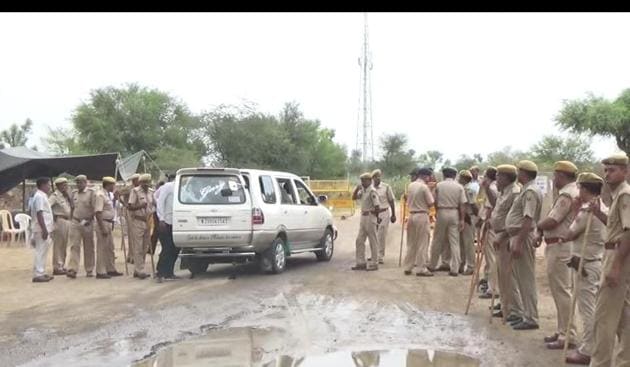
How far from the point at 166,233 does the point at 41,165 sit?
9.90 m

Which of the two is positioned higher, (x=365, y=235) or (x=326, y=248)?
(x=365, y=235)

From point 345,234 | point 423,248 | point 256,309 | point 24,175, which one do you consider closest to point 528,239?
point 256,309

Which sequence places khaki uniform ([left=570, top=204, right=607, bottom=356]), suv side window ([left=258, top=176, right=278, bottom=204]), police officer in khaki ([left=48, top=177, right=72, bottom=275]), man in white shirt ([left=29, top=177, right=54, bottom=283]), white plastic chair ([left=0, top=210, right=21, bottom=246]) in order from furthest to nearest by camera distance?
white plastic chair ([left=0, top=210, right=21, bottom=246]) → police officer in khaki ([left=48, top=177, right=72, bottom=275]) → suv side window ([left=258, top=176, right=278, bottom=204]) → man in white shirt ([left=29, top=177, right=54, bottom=283]) → khaki uniform ([left=570, top=204, right=607, bottom=356])

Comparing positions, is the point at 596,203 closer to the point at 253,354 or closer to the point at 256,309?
the point at 253,354

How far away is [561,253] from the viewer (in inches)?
273

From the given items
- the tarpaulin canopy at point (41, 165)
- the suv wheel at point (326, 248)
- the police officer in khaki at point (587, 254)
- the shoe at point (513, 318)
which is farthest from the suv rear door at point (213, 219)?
the tarpaulin canopy at point (41, 165)

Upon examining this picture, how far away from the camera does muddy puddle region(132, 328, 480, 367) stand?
21.4 ft

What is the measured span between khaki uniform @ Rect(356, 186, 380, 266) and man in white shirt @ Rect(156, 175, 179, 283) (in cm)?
331

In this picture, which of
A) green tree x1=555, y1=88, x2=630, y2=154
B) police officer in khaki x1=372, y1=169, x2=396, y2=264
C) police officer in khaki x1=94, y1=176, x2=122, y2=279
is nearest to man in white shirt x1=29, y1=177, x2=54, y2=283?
police officer in khaki x1=94, y1=176, x2=122, y2=279

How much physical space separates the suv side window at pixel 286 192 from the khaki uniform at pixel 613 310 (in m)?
7.43

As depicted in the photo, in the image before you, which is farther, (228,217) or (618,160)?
(228,217)

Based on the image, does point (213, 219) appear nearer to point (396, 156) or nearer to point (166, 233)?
point (166, 233)

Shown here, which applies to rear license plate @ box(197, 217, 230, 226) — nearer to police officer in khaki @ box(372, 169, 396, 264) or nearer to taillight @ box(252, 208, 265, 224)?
taillight @ box(252, 208, 265, 224)

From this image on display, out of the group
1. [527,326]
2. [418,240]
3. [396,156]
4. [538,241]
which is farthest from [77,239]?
[396,156]
